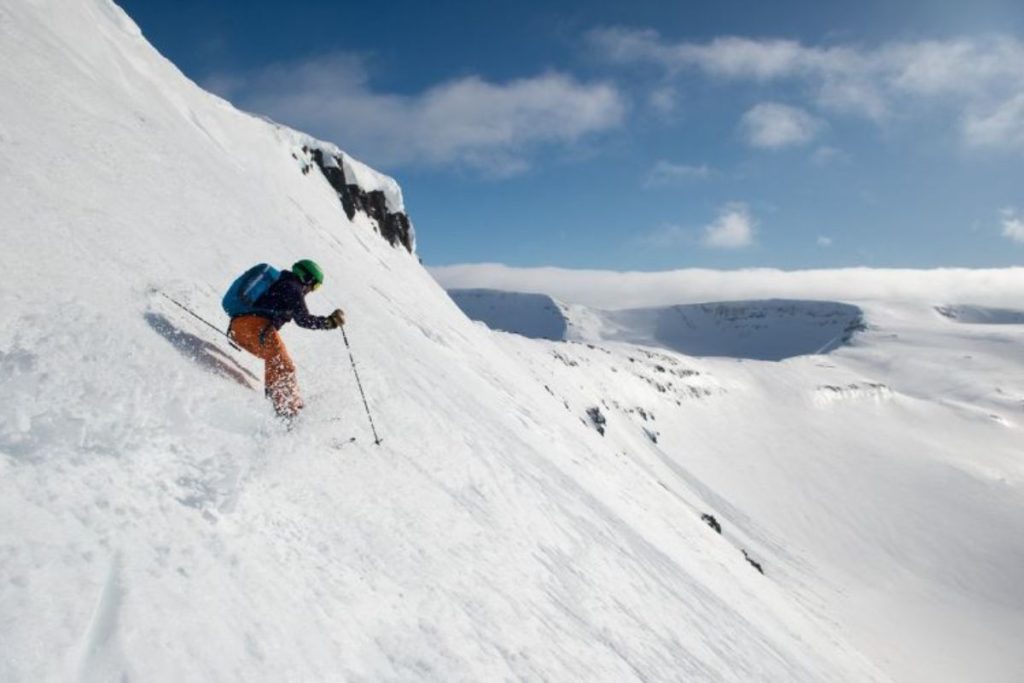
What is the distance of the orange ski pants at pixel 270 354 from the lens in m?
8.01

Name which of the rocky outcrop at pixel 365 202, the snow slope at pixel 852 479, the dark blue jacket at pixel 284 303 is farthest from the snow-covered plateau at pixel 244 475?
the snow slope at pixel 852 479

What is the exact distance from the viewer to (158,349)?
23.0 feet

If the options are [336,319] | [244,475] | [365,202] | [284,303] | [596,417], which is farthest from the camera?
[596,417]

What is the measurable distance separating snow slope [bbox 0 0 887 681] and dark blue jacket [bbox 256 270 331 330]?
0.86m

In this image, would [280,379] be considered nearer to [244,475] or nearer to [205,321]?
[205,321]

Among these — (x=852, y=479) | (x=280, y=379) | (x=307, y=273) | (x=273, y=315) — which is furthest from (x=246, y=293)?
(x=852, y=479)

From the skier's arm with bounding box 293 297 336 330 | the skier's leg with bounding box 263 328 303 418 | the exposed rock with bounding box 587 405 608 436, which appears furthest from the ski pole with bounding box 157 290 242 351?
the exposed rock with bounding box 587 405 608 436

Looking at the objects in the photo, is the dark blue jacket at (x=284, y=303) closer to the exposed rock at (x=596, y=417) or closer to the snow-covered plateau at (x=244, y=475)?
the snow-covered plateau at (x=244, y=475)

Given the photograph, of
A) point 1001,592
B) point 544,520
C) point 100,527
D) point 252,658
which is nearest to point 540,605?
point 544,520

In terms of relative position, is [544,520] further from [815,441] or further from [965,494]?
[815,441]

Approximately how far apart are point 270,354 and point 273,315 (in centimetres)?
58

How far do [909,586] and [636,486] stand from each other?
6443 cm

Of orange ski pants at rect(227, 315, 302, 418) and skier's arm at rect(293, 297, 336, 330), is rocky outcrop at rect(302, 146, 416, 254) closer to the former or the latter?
skier's arm at rect(293, 297, 336, 330)

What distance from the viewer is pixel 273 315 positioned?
28.1ft
